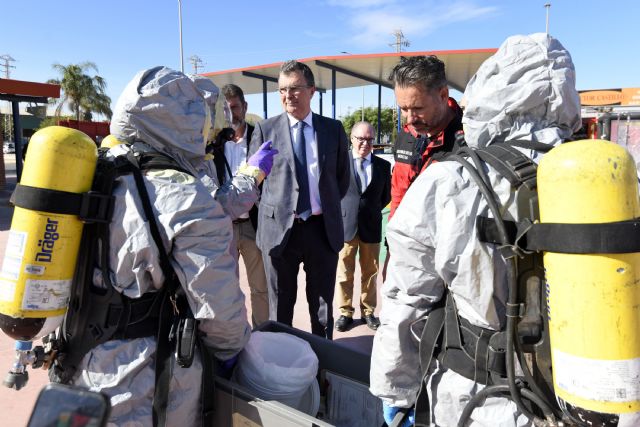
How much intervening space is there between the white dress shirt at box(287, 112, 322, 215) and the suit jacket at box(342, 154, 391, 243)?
1227 millimetres

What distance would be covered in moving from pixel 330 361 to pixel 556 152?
1.75 metres

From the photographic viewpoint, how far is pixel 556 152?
1.10m

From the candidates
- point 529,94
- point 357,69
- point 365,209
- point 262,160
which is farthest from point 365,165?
point 357,69

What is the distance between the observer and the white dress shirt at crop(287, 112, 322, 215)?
10.7 ft

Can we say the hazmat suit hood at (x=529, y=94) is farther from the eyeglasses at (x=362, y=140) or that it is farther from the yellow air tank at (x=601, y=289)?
the eyeglasses at (x=362, y=140)

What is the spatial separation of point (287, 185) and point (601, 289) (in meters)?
2.34

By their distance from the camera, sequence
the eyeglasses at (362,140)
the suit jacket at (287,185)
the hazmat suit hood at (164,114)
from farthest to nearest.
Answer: the eyeglasses at (362,140) → the suit jacket at (287,185) → the hazmat suit hood at (164,114)

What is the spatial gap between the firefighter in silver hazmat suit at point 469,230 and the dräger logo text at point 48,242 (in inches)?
44.5

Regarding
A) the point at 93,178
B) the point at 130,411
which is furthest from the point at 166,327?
the point at 93,178

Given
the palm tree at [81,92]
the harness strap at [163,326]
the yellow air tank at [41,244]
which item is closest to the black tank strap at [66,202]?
the yellow air tank at [41,244]

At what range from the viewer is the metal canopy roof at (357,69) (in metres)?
14.7

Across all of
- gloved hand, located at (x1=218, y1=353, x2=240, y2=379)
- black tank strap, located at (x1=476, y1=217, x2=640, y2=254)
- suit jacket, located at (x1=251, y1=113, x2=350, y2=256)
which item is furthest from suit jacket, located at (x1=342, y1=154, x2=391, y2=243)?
black tank strap, located at (x1=476, y1=217, x2=640, y2=254)

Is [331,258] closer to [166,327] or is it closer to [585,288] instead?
[166,327]

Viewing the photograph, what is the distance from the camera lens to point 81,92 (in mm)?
32469
